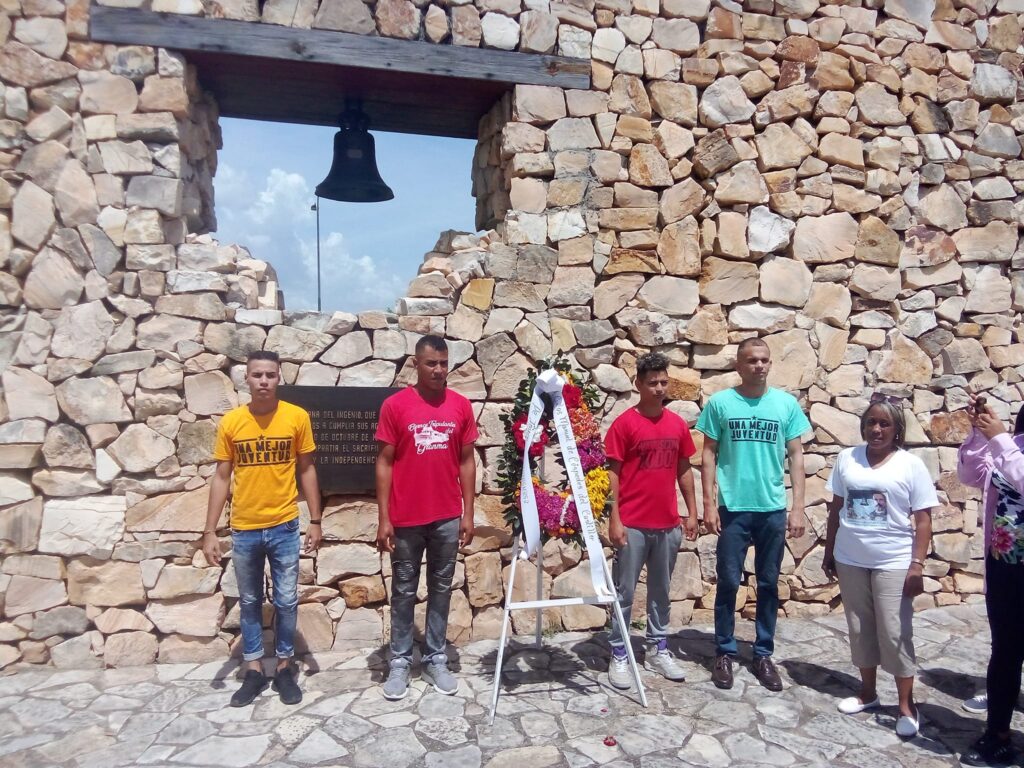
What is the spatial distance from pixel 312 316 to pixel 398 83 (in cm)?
157

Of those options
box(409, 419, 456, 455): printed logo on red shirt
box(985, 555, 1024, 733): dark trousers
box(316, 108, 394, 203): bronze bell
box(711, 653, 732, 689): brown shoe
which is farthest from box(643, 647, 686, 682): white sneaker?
box(316, 108, 394, 203): bronze bell

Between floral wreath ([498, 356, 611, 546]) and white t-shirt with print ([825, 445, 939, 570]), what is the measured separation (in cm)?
116

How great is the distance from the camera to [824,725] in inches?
131

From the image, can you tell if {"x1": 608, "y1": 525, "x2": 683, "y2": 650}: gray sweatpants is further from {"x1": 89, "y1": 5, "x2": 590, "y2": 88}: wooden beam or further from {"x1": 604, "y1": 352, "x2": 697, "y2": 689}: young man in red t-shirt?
{"x1": 89, "y1": 5, "x2": 590, "y2": 88}: wooden beam

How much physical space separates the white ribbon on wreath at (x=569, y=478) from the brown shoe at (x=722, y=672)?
→ 0.74 metres

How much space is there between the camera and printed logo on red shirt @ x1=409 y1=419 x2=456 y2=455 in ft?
11.6

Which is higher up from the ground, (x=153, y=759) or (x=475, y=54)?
(x=475, y=54)

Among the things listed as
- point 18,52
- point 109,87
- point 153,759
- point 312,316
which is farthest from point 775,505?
point 18,52

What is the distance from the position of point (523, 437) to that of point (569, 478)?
325mm

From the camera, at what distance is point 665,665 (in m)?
3.75

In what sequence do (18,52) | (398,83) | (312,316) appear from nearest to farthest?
1. (18,52)
2. (312,316)
3. (398,83)

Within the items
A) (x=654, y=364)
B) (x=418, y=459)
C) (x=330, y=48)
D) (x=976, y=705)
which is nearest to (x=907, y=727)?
(x=976, y=705)

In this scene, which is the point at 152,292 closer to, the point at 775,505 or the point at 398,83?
the point at 398,83

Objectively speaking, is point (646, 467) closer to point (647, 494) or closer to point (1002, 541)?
→ point (647, 494)
